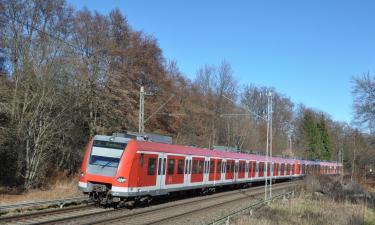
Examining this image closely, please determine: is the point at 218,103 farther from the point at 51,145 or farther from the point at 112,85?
the point at 51,145

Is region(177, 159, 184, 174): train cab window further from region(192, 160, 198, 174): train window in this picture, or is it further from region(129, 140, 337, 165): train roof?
region(192, 160, 198, 174): train window

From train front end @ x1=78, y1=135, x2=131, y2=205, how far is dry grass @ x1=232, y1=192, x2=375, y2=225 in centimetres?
509

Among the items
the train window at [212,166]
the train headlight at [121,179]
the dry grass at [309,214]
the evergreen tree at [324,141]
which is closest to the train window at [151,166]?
the train headlight at [121,179]

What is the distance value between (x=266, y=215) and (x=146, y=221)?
16.1 feet

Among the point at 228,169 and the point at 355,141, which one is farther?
the point at 355,141

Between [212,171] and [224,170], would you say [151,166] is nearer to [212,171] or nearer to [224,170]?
[212,171]

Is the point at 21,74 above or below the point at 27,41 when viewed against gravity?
below

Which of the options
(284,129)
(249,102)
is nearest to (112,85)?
(249,102)

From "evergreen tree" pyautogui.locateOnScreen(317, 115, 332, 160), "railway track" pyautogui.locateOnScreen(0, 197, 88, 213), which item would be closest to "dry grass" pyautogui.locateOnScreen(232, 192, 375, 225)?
"railway track" pyautogui.locateOnScreen(0, 197, 88, 213)

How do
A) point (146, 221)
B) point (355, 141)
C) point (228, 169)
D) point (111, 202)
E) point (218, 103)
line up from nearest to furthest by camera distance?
point (146, 221) < point (111, 202) < point (228, 169) < point (218, 103) < point (355, 141)

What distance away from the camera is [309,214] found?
64.0 ft

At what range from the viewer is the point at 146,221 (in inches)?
631

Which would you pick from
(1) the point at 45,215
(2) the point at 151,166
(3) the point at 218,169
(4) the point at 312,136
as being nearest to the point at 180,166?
(2) the point at 151,166

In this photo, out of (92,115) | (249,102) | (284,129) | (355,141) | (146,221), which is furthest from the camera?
(284,129)
